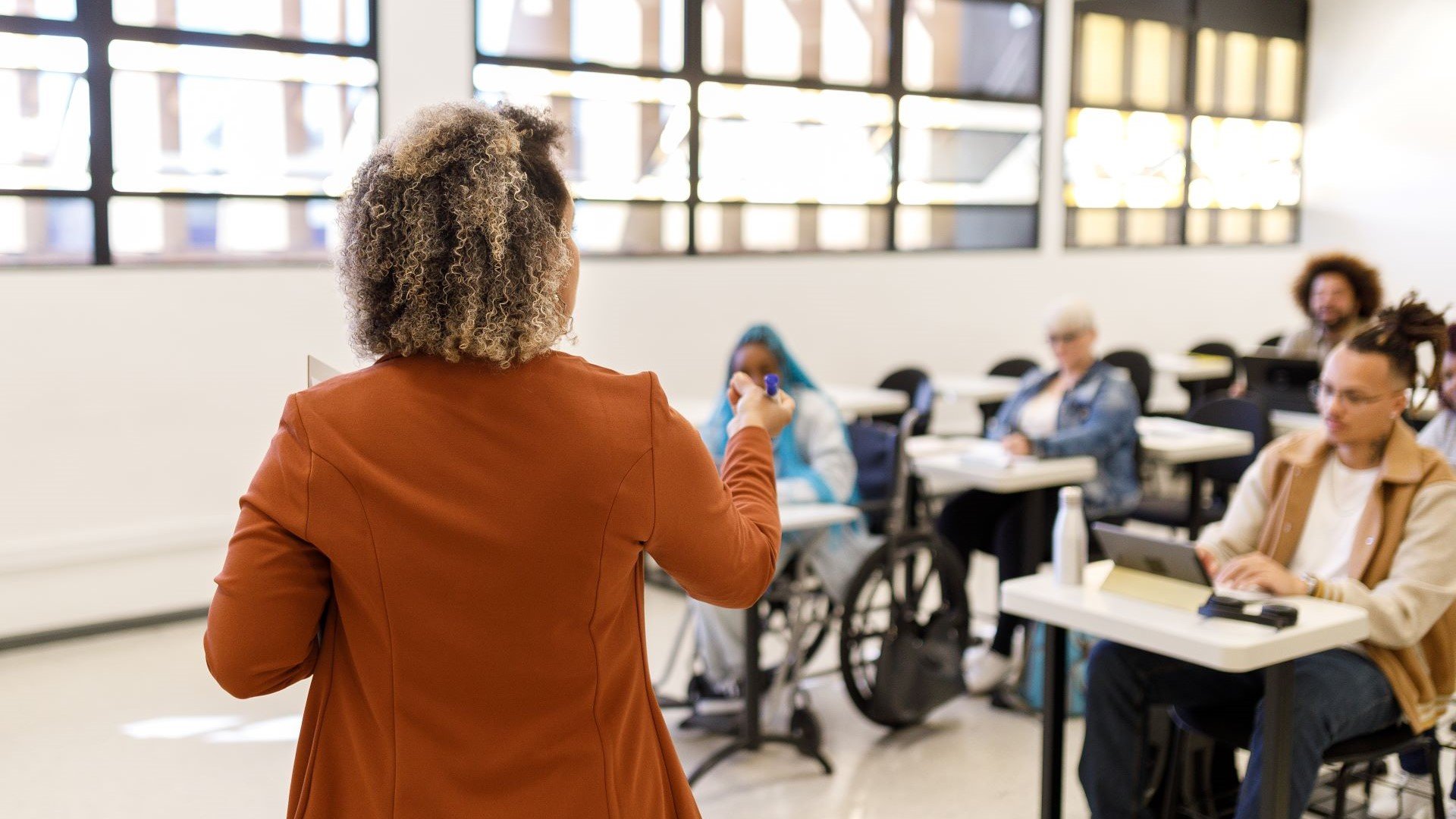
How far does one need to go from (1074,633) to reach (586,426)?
10.0ft

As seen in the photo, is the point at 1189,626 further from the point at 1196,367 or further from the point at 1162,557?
the point at 1196,367

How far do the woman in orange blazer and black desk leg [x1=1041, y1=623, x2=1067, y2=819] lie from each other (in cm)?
158

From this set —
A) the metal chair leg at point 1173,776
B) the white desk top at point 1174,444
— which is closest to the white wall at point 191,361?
the white desk top at point 1174,444

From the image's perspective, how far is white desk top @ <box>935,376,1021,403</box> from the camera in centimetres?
602

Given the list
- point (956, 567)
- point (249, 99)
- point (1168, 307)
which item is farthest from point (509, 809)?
point (1168, 307)

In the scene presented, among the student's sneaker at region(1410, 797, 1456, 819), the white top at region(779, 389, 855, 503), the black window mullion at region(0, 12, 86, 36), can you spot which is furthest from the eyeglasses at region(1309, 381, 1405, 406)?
the black window mullion at region(0, 12, 86, 36)

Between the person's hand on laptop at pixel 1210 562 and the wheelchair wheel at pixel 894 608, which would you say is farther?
the wheelchair wheel at pixel 894 608

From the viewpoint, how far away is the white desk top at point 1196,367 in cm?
695

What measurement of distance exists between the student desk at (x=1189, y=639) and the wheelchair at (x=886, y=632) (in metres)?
0.97

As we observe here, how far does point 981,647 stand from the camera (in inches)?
172

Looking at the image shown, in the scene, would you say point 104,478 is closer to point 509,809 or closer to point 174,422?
point 174,422

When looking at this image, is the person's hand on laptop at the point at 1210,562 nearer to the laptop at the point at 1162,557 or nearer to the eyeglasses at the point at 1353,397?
the laptop at the point at 1162,557

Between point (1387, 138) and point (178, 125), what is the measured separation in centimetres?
813

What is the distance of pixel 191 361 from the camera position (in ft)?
16.0
